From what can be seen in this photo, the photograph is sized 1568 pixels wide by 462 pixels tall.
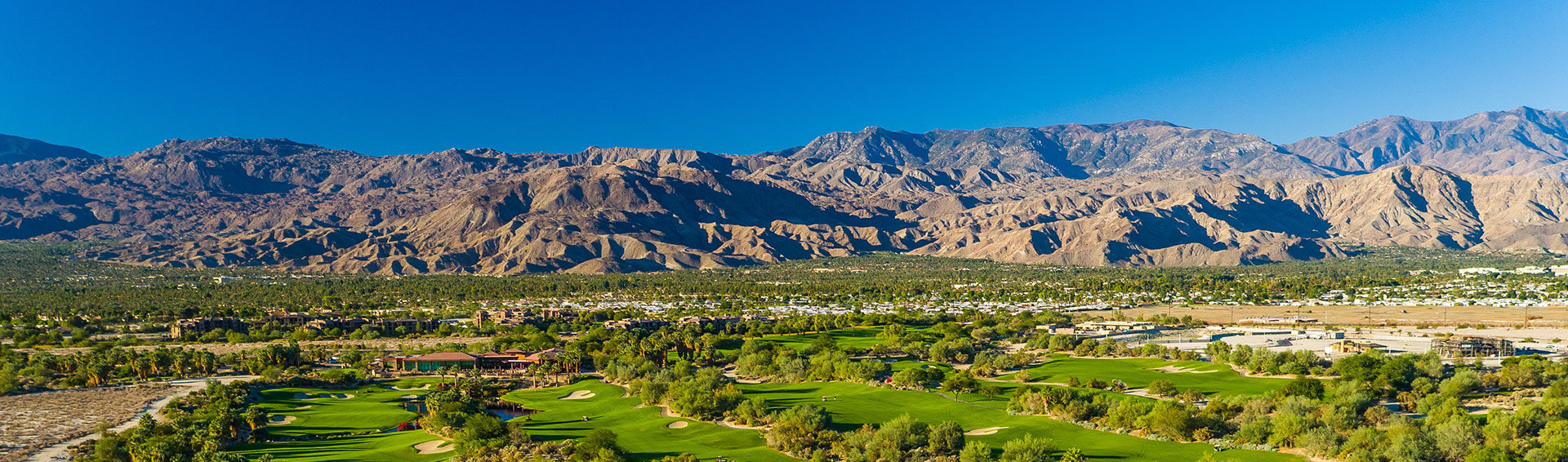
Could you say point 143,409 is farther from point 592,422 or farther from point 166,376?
point 592,422

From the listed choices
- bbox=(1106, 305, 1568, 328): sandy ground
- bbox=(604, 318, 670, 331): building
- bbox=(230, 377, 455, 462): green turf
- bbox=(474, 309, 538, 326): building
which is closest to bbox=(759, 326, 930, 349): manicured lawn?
bbox=(604, 318, 670, 331): building

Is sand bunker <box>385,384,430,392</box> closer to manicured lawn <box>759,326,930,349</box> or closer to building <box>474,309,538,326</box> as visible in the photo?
manicured lawn <box>759,326,930,349</box>

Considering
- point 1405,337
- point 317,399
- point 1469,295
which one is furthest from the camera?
point 1469,295

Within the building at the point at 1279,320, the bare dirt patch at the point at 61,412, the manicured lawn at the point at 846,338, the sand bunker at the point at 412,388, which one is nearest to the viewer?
the bare dirt patch at the point at 61,412

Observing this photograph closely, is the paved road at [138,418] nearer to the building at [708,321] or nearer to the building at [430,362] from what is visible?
the building at [430,362]

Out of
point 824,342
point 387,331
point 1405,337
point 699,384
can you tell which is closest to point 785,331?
point 824,342

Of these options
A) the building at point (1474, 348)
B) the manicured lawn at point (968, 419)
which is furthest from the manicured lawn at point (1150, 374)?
the building at point (1474, 348)
